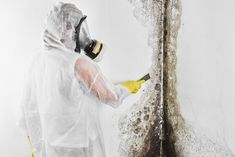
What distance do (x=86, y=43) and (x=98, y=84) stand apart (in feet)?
0.71

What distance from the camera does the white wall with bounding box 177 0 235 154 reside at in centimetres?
219

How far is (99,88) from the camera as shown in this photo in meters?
2.19

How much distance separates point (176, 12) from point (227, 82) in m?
0.47

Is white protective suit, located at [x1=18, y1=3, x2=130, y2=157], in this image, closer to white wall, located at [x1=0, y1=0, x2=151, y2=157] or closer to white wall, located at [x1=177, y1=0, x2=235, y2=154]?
white wall, located at [x1=0, y1=0, x2=151, y2=157]

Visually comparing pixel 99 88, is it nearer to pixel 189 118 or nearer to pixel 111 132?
pixel 111 132

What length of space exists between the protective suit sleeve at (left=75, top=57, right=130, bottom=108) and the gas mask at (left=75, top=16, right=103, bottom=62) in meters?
0.05

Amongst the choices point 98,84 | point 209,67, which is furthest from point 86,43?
point 209,67

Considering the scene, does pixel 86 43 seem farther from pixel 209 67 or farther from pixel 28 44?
pixel 209 67

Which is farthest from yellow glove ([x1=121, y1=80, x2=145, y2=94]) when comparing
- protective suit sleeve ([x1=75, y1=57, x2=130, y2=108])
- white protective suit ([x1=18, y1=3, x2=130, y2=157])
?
white protective suit ([x1=18, y1=3, x2=130, y2=157])

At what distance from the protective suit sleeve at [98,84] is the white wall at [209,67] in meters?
0.35

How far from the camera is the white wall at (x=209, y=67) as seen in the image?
219 centimetres

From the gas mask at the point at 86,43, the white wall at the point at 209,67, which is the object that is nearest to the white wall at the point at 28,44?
the gas mask at the point at 86,43

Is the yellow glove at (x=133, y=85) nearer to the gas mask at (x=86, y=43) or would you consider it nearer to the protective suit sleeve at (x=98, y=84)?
the protective suit sleeve at (x=98, y=84)

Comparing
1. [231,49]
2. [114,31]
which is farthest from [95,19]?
[231,49]
